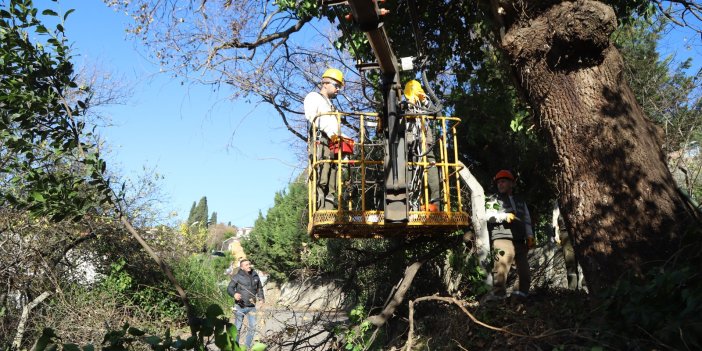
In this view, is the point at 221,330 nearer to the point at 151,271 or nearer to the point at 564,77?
the point at 564,77

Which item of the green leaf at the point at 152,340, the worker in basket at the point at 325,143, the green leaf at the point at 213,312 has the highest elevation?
the worker in basket at the point at 325,143

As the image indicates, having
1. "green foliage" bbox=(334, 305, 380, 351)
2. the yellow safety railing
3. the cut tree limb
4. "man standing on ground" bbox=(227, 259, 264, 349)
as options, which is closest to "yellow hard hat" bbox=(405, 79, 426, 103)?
the yellow safety railing

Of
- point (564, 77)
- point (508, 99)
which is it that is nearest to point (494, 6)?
point (564, 77)

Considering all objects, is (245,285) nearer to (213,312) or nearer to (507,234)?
(507,234)

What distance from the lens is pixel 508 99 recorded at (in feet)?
35.6

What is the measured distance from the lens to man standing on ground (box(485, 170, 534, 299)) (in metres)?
6.94

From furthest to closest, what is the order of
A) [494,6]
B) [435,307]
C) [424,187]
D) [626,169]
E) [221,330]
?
[435,307] < [424,187] < [494,6] < [626,169] < [221,330]

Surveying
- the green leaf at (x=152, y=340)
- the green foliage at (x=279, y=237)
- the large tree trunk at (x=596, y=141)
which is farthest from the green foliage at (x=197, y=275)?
the green leaf at (x=152, y=340)

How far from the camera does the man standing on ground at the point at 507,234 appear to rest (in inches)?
273

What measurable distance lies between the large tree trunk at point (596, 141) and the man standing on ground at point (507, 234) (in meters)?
1.70

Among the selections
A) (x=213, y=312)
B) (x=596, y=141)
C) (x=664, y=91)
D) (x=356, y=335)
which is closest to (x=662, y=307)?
(x=596, y=141)

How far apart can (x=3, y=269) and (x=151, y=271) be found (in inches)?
199

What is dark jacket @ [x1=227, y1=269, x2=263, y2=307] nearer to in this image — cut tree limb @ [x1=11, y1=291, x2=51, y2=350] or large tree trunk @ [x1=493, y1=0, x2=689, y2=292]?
cut tree limb @ [x1=11, y1=291, x2=51, y2=350]

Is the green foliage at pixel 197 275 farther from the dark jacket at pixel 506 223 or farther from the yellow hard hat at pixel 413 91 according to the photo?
the dark jacket at pixel 506 223
